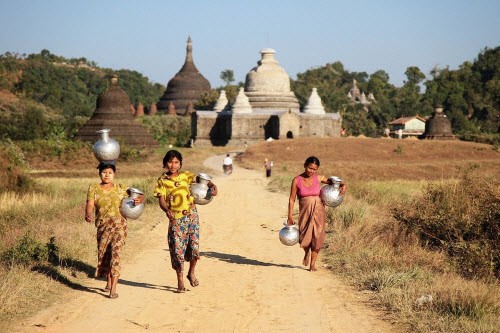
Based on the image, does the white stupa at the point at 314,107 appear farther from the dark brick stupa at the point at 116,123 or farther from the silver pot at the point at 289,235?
the silver pot at the point at 289,235

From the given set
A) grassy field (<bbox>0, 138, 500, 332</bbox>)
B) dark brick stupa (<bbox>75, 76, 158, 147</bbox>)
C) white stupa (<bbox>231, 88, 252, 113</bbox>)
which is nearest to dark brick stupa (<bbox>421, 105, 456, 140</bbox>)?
white stupa (<bbox>231, 88, 252, 113</bbox>)

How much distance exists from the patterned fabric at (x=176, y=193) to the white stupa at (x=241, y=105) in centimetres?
4658

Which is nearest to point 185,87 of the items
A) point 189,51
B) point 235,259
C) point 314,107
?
point 189,51

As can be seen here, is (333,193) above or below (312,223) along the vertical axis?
above

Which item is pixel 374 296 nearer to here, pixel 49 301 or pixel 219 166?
pixel 49 301

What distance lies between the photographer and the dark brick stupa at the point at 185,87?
86.1 metres

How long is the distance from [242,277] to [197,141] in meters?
47.6

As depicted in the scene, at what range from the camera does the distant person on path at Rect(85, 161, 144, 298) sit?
7.98m

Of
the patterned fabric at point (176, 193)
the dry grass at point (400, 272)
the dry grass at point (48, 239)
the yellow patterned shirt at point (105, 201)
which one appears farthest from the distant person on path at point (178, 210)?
the dry grass at point (400, 272)

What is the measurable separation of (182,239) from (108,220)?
766 millimetres

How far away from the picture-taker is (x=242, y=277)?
9.09 metres

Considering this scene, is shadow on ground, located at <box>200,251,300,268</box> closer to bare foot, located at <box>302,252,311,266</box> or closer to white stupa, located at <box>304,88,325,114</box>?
bare foot, located at <box>302,252,311,266</box>

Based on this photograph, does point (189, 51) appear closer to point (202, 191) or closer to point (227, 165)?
point (227, 165)

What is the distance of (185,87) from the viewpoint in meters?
87.5
